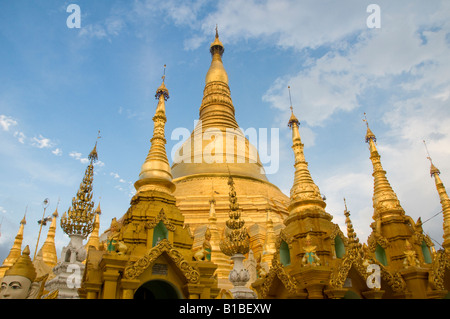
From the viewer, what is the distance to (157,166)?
13.0 meters

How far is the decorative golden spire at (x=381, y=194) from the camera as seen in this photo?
14.4 meters

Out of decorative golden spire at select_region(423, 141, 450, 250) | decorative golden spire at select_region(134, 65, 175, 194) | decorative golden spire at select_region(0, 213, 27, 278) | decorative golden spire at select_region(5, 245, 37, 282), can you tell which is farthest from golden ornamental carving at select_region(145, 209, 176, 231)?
decorative golden spire at select_region(423, 141, 450, 250)

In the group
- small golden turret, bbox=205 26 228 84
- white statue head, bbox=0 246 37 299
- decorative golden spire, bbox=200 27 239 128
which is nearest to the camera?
white statue head, bbox=0 246 37 299

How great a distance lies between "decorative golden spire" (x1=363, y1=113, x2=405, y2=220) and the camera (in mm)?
14380

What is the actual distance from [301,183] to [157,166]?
17.5 ft

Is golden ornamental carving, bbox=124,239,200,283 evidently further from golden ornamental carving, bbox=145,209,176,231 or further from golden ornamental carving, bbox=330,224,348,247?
golden ornamental carving, bbox=330,224,348,247

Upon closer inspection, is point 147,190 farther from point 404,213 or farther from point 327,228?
point 404,213

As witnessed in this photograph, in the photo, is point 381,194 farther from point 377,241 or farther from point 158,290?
point 158,290

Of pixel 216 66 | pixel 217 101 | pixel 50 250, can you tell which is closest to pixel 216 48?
pixel 216 66

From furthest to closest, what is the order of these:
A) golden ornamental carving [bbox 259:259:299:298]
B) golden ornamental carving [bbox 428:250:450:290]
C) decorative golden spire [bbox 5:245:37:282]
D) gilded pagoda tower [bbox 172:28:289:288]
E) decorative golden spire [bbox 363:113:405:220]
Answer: gilded pagoda tower [bbox 172:28:289:288]
decorative golden spire [bbox 363:113:405:220]
golden ornamental carving [bbox 428:250:450:290]
decorative golden spire [bbox 5:245:37:282]
golden ornamental carving [bbox 259:259:299:298]


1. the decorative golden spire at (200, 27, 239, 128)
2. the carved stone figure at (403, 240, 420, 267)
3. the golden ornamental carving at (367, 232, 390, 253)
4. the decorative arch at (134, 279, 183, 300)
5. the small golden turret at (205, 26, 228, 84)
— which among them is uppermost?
the small golden turret at (205, 26, 228, 84)

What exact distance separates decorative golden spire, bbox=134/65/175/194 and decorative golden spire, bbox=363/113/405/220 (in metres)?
8.42

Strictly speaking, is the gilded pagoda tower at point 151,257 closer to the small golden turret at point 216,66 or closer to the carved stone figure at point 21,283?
the carved stone figure at point 21,283
